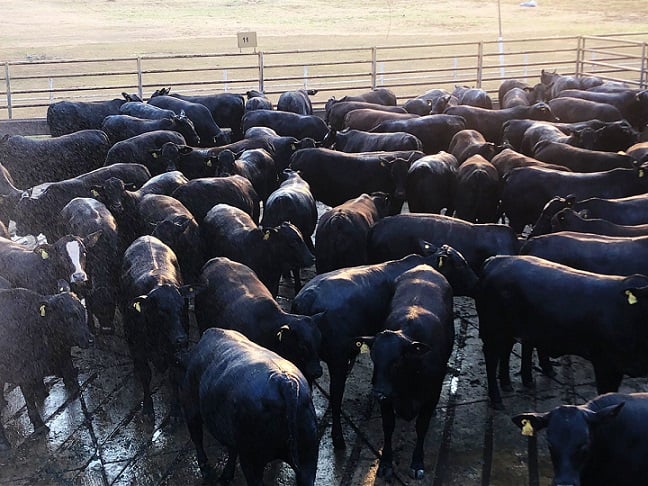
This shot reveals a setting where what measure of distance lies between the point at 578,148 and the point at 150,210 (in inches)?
220

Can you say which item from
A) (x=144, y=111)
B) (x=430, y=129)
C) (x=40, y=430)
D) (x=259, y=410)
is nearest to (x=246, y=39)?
(x=144, y=111)

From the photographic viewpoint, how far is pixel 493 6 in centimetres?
5478

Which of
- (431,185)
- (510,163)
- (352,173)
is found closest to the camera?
(431,185)

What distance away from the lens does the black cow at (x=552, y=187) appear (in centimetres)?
815

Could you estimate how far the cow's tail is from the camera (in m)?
4.09

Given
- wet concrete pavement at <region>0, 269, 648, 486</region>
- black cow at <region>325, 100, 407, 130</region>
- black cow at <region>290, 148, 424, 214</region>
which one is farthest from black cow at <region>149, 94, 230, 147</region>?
wet concrete pavement at <region>0, 269, 648, 486</region>

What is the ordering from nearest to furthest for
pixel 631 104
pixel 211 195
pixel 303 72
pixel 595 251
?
pixel 595 251 → pixel 211 195 → pixel 631 104 → pixel 303 72

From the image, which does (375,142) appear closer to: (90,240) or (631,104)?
(90,240)

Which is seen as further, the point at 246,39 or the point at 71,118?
the point at 246,39

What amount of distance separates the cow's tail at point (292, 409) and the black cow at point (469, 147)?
6.36 m

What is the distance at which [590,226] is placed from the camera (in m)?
6.80

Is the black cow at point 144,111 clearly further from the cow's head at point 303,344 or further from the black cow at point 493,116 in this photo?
the cow's head at point 303,344

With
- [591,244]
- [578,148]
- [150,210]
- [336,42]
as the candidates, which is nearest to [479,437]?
[591,244]

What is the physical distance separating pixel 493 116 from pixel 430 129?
152 cm
